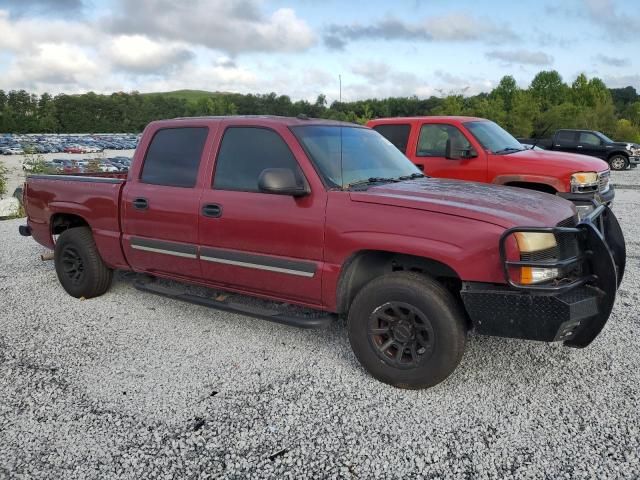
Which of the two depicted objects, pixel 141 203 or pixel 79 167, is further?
pixel 79 167

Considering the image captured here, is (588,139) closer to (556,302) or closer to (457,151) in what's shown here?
(457,151)

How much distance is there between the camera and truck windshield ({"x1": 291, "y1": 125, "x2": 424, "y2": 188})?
12.3 feet

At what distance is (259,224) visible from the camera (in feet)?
12.5

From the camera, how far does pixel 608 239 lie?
3703 millimetres

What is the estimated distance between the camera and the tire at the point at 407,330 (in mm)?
3164

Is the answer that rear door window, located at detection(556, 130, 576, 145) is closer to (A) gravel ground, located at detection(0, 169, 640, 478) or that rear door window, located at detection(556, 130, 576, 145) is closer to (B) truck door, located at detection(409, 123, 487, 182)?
(B) truck door, located at detection(409, 123, 487, 182)

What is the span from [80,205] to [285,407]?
318 cm

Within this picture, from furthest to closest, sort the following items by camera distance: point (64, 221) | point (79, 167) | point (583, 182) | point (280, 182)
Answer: point (79, 167) < point (583, 182) < point (64, 221) < point (280, 182)

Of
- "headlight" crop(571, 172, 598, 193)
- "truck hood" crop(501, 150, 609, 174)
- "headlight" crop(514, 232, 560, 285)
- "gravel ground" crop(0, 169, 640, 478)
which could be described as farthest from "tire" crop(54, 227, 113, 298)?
"headlight" crop(571, 172, 598, 193)

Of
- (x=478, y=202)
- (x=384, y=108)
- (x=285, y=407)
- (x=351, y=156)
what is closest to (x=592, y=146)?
(x=351, y=156)

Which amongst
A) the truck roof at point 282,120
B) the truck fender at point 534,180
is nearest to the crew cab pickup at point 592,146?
the truck fender at point 534,180

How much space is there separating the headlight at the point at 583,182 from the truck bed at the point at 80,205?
215 inches

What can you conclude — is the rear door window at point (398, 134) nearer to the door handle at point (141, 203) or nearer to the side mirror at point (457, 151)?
the side mirror at point (457, 151)

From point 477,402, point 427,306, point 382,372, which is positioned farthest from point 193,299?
point 477,402
